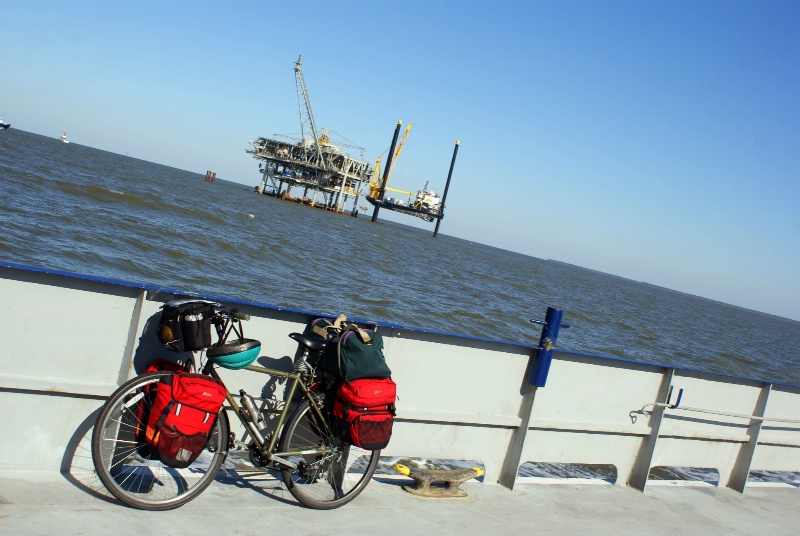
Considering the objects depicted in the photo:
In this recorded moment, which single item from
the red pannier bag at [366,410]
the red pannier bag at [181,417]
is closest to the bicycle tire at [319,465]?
the red pannier bag at [366,410]

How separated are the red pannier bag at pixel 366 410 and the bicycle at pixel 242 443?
10 centimetres

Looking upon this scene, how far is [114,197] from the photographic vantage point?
128ft

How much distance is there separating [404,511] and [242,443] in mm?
972

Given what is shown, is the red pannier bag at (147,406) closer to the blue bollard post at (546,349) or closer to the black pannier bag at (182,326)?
the black pannier bag at (182,326)

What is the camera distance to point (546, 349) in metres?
4.73

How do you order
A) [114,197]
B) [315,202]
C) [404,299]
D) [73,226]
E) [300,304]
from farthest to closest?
[315,202], [114,197], [404,299], [73,226], [300,304]

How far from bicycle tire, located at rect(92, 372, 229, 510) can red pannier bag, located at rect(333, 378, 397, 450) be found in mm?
613

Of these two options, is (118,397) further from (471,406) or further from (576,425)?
(576,425)

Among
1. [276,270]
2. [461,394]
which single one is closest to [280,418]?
[461,394]

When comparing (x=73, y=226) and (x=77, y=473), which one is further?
(x=73, y=226)

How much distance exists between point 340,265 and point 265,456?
29475 millimetres

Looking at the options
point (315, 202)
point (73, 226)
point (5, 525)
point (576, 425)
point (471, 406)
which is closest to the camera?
point (5, 525)

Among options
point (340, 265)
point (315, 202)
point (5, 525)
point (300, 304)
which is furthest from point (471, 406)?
point (315, 202)

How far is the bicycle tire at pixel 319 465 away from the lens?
3.81 metres
